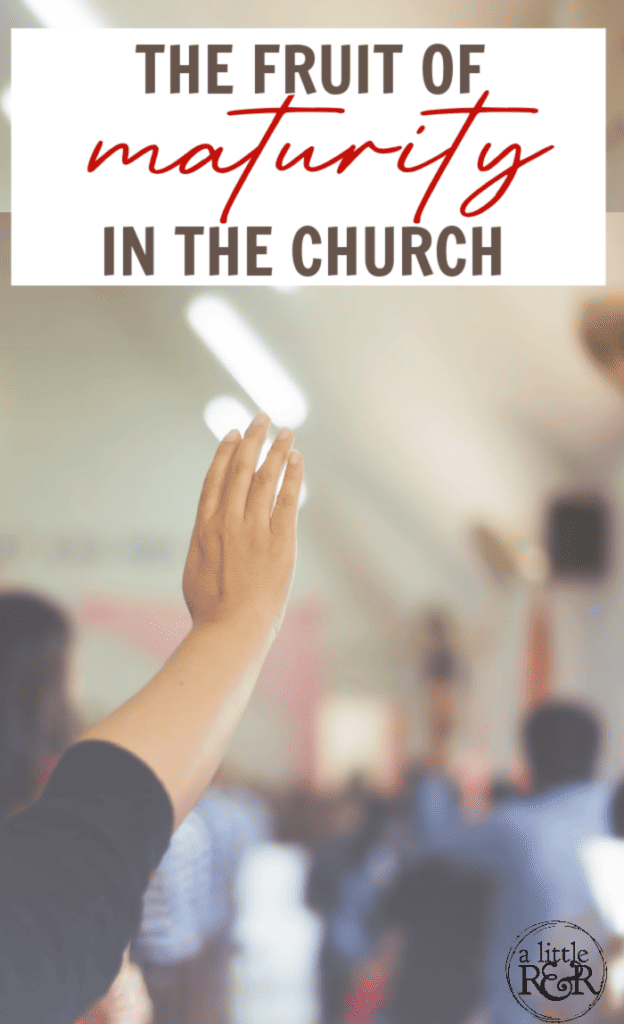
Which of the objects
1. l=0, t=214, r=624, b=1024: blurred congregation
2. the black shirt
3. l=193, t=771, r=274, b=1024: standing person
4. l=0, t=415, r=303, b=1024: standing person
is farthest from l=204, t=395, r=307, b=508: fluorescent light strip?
the black shirt

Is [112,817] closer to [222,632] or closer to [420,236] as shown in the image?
[222,632]

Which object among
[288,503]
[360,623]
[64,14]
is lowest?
[360,623]

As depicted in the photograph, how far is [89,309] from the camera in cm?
81

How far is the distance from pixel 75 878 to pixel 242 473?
364mm

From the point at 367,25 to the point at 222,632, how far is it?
0.65 m

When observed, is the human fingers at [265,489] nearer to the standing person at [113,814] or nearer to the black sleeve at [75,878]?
the standing person at [113,814]

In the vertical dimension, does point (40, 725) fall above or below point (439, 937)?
above

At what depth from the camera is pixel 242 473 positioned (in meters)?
0.68

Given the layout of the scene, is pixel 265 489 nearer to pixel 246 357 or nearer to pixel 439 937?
pixel 246 357

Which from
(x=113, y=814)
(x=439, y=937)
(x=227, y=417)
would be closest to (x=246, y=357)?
(x=227, y=417)

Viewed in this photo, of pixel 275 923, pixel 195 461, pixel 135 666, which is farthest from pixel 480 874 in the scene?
pixel 195 461

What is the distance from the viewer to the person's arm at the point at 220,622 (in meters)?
0.47

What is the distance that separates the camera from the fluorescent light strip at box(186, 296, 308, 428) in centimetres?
81

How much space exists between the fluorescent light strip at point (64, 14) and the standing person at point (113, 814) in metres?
0.60
